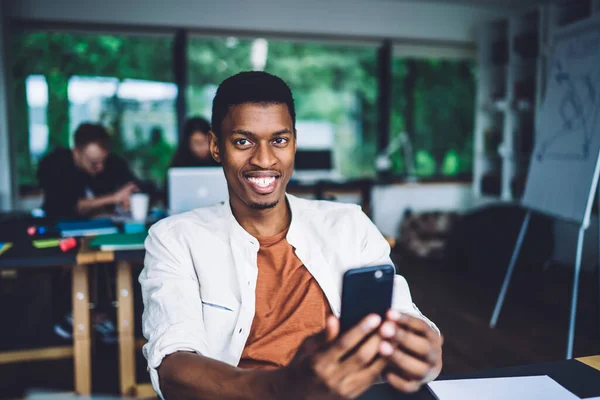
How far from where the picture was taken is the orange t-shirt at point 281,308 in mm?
1146

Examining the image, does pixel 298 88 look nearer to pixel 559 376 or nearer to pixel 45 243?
pixel 45 243

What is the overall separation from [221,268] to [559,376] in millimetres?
734

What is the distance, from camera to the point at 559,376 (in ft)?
3.10

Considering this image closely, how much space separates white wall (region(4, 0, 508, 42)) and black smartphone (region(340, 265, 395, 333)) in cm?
504

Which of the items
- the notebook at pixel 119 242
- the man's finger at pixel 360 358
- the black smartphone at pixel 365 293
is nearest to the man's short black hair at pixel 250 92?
the black smartphone at pixel 365 293

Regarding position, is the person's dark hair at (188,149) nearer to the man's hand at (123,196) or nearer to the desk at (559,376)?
the man's hand at (123,196)

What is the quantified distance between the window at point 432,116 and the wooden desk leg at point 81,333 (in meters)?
4.54

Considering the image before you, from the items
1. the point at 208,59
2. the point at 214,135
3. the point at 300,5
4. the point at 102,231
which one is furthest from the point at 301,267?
the point at 208,59

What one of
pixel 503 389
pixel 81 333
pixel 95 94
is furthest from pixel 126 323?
pixel 95 94

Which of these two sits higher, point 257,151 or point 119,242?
point 257,151

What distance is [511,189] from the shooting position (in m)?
5.20

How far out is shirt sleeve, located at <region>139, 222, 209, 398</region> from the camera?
956 millimetres

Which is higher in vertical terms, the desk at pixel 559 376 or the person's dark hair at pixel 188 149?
the person's dark hair at pixel 188 149

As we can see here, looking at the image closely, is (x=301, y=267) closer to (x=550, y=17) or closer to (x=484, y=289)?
(x=484, y=289)
